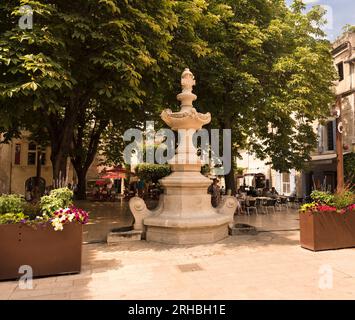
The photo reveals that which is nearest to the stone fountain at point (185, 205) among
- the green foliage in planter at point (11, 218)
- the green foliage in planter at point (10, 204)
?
the green foliage in planter at point (10, 204)

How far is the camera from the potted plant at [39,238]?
5699 millimetres

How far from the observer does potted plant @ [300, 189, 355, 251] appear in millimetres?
7926

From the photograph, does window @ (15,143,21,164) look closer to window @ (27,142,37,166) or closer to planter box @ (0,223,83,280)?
window @ (27,142,37,166)

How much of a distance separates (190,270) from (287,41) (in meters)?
12.3

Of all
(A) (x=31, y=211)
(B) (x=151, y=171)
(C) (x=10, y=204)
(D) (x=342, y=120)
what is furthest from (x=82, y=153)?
(D) (x=342, y=120)

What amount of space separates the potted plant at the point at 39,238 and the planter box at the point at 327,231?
562cm

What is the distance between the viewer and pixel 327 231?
8.03 m

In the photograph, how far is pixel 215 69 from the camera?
12438mm

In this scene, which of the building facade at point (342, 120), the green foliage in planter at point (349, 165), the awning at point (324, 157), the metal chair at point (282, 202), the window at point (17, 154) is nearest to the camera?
the green foliage in planter at point (349, 165)

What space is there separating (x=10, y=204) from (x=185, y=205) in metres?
4.68

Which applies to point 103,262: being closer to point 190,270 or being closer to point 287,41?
point 190,270

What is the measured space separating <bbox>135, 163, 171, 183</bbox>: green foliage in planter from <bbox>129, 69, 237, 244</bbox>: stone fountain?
1908 centimetres

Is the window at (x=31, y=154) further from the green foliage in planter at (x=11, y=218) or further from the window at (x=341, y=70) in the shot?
the window at (x=341, y=70)
